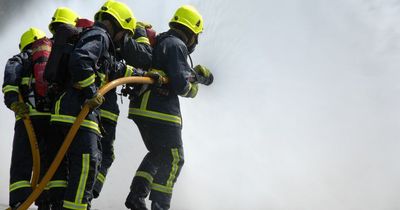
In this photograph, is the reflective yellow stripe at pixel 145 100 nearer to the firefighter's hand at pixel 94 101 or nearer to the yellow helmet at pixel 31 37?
the firefighter's hand at pixel 94 101

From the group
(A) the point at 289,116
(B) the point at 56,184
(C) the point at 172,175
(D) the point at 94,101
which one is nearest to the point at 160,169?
(C) the point at 172,175

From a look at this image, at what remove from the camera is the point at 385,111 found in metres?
8.71

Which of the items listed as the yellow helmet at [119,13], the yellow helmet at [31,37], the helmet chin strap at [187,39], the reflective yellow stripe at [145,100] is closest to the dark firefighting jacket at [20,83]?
the yellow helmet at [31,37]

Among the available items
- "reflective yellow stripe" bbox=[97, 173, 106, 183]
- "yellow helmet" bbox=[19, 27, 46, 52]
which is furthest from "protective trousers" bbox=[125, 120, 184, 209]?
"yellow helmet" bbox=[19, 27, 46, 52]

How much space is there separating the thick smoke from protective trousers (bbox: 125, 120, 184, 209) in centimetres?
272

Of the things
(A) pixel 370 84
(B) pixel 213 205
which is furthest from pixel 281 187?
(A) pixel 370 84

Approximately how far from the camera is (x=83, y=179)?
4379 millimetres

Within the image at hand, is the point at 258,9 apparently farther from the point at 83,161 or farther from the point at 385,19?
the point at 83,161

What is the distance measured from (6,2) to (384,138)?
2030 cm

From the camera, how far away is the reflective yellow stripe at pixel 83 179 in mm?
4359

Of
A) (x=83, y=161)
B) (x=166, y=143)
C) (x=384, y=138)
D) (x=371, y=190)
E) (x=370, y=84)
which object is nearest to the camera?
(x=83, y=161)

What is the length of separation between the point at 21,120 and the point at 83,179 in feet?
4.03

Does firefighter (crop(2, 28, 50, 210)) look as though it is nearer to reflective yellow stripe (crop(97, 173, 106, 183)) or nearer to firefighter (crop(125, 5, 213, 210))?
reflective yellow stripe (crop(97, 173, 106, 183))

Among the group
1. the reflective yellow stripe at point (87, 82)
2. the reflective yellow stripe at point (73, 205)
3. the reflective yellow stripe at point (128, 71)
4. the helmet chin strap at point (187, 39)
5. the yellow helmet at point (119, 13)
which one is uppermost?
the helmet chin strap at point (187, 39)
